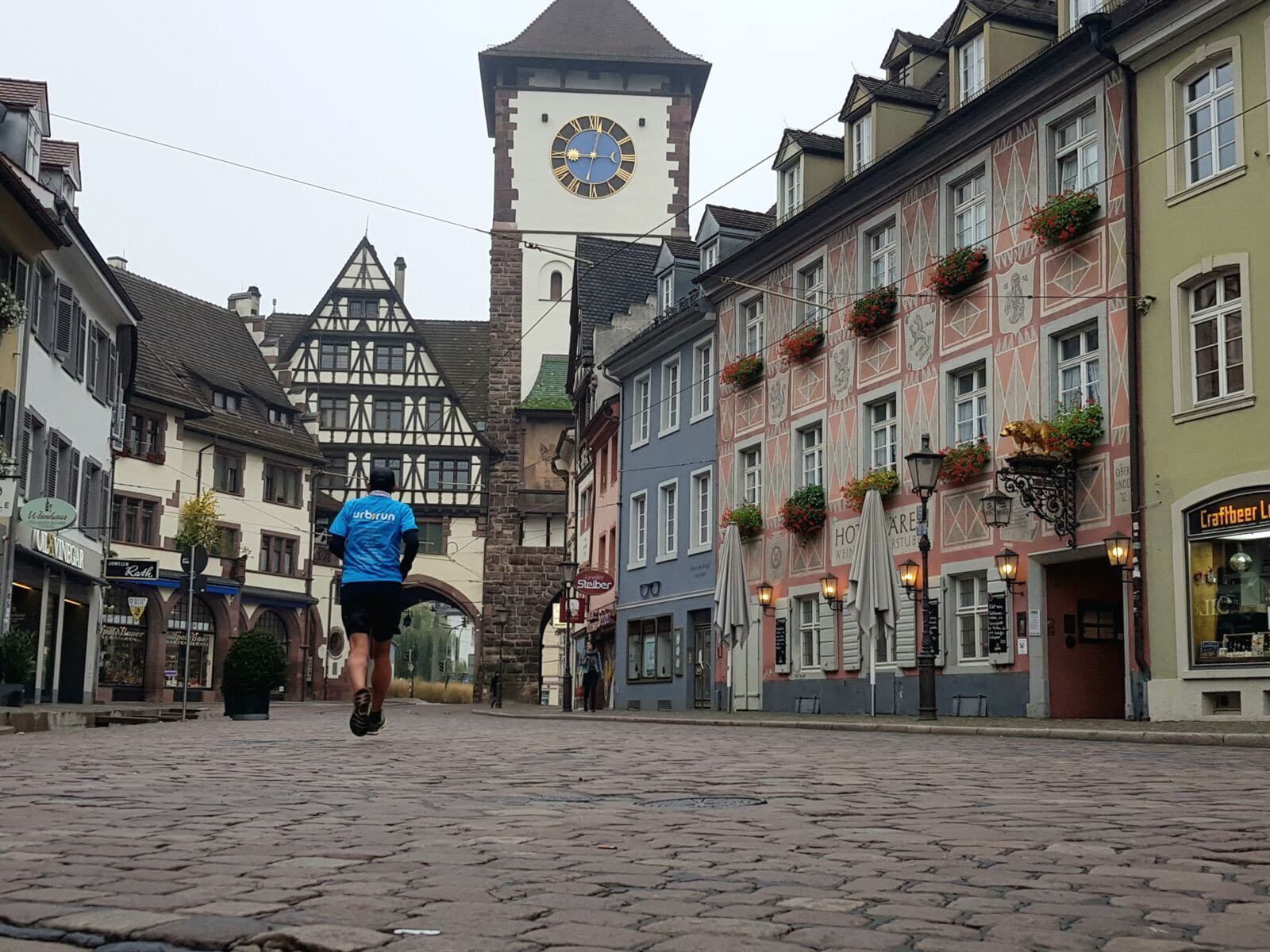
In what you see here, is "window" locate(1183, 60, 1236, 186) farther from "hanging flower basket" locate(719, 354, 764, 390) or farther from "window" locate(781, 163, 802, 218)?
"hanging flower basket" locate(719, 354, 764, 390)

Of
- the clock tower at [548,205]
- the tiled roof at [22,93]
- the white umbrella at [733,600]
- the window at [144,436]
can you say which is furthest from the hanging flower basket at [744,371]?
the clock tower at [548,205]

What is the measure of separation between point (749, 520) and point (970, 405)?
711 cm

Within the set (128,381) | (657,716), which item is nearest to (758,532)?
(657,716)

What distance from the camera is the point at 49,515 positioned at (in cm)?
2398

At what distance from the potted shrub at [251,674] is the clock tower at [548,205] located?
36764 millimetres

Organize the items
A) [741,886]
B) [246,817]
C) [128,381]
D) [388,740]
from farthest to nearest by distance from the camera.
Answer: [128,381], [388,740], [246,817], [741,886]

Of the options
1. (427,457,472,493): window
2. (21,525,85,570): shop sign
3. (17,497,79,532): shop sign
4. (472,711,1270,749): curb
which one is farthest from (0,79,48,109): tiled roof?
(427,457,472,493): window

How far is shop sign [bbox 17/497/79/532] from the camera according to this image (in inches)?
944

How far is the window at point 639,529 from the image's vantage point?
3778 cm

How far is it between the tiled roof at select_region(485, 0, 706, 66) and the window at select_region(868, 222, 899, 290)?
35304mm

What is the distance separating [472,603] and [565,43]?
20817mm

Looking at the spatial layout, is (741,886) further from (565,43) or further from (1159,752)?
(565,43)

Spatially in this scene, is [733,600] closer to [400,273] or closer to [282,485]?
[282,485]

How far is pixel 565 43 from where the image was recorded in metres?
61.8
